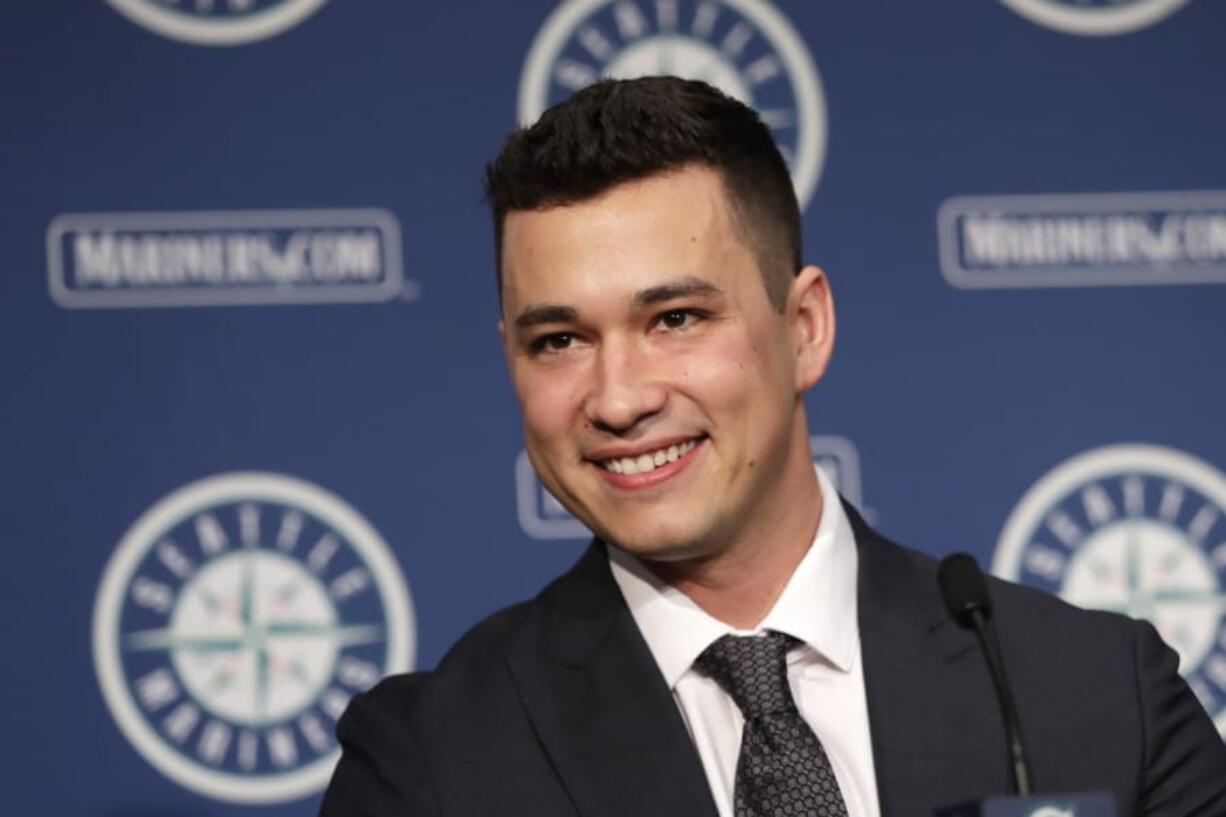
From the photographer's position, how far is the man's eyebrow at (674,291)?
166 cm

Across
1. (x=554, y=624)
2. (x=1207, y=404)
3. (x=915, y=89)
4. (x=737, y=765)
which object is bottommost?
(x=737, y=765)

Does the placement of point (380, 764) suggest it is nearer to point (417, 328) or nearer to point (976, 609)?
point (976, 609)

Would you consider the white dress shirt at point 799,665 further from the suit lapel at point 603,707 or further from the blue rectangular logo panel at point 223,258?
the blue rectangular logo panel at point 223,258

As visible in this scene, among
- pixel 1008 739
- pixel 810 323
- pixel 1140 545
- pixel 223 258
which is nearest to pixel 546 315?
pixel 810 323

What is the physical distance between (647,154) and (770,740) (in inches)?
20.4

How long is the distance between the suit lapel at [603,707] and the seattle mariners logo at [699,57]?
74 centimetres

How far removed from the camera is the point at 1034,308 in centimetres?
246

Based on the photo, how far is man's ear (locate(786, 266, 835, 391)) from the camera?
71.1 inches

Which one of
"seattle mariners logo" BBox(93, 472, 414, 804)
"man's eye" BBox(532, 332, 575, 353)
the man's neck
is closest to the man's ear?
Answer: the man's neck

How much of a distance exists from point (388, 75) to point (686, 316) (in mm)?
811

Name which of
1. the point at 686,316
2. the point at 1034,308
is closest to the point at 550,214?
the point at 686,316

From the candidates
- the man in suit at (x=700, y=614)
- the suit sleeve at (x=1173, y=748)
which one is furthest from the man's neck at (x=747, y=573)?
the suit sleeve at (x=1173, y=748)

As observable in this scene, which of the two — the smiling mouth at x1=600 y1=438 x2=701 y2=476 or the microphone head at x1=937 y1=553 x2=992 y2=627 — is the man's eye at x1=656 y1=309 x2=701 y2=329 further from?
the microphone head at x1=937 y1=553 x2=992 y2=627

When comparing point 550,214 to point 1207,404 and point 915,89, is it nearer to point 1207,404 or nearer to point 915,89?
point 915,89
